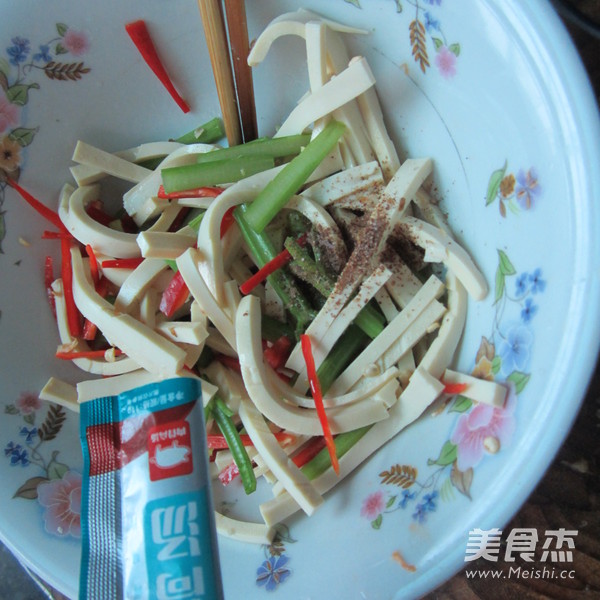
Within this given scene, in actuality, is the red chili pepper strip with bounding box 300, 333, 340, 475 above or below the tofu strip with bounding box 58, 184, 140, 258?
below

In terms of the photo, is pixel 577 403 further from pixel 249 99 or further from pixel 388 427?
pixel 249 99

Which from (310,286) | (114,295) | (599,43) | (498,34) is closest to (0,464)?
(114,295)

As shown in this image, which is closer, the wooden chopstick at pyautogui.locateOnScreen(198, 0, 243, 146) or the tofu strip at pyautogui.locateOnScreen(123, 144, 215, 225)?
the wooden chopstick at pyautogui.locateOnScreen(198, 0, 243, 146)

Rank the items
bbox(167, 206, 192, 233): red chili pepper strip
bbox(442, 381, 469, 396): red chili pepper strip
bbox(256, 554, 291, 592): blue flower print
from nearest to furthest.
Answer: bbox(442, 381, 469, 396): red chili pepper strip < bbox(256, 554, 291, 592): blue flower print < bbox(167, 206, 192, 233): red chili pepper strip

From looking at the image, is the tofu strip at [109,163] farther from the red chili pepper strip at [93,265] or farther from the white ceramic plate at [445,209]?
the red chili pepper strip at [93,265]

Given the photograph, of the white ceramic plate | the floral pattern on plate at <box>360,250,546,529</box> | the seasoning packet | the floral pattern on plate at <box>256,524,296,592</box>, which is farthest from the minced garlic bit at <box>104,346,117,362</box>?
the floral pattern on plate at <box>360,250,546,529</box>

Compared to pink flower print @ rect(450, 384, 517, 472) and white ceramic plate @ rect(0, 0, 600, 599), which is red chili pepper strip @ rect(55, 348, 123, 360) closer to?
white ceramic plate @ rect(0, 0, 600, 599)

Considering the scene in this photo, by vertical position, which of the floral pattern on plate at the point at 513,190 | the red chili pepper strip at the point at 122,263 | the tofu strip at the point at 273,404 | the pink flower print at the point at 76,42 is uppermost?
the pink flower print at the point at 76,42

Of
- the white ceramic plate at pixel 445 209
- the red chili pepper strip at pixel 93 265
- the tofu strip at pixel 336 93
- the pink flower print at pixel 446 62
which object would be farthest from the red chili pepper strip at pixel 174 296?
the pink flower print at pixel 446 62
